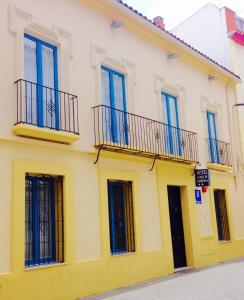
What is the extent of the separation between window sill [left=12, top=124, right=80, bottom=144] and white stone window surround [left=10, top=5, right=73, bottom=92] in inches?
41.9

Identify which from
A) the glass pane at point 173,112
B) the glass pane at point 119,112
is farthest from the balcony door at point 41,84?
the glass pane at point 173,112

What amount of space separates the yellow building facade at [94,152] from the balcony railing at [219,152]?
18 centimetres

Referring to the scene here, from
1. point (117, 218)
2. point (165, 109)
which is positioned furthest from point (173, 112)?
point (117, 218)

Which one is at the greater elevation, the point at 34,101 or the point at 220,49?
the point at 220,49

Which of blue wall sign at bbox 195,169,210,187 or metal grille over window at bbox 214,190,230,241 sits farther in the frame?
metal grille over window at bbox 214,190,230,241

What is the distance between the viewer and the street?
7.60 m

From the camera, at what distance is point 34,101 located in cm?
784

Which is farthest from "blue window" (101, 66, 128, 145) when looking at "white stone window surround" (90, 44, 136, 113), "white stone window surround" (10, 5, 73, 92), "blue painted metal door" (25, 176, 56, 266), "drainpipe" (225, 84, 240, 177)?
"drainpipe" (225, 84, 240, 177)

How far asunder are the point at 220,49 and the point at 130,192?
8827 millimetres

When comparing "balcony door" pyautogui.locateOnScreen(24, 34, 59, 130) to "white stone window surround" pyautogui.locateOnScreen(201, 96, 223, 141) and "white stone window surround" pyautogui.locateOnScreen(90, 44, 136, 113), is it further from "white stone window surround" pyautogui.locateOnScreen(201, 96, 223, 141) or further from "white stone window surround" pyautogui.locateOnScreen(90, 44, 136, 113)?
"white stone window surround" pyautogui.locateOnScreen(201, 96, 223, 141)

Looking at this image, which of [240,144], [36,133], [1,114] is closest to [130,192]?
[36,133]

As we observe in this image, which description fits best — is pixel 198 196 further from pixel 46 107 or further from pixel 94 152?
pixel 46 107

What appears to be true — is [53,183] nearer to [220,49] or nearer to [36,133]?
[36,133]

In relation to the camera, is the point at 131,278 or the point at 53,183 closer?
the point at 53,183
